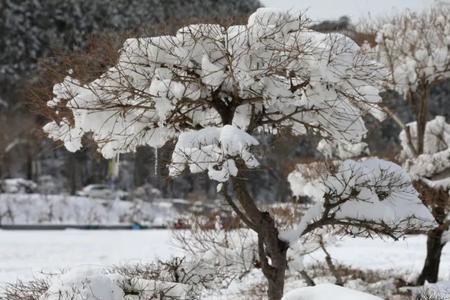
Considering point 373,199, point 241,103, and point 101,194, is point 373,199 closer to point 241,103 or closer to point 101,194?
point 241,103

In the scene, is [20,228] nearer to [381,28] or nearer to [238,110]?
[381,28]

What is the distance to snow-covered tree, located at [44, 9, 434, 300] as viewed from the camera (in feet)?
21.9

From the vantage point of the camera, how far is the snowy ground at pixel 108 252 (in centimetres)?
1728

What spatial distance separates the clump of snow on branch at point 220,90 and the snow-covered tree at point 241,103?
0.01m

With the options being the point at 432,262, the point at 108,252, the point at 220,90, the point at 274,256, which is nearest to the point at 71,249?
the point at 108,252

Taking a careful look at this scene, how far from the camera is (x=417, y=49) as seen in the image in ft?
46.6

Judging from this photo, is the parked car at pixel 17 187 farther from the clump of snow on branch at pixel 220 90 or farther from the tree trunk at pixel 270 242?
the tree trunk at pixel 270 242

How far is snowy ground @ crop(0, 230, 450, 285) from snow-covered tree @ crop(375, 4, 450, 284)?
2.69m

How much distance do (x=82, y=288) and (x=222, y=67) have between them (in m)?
2.52

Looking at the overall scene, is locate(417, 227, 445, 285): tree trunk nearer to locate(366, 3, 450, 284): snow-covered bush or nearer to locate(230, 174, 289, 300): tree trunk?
locate(366, 3, 450, 284): snow-covered bush

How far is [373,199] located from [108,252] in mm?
14340

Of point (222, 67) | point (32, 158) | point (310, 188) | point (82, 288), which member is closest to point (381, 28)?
point (310, 188)

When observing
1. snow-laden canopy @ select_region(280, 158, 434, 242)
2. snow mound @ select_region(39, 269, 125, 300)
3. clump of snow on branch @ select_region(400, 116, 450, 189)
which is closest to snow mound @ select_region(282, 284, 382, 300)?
snow mound @ select_region(39, 269, 125, 300)

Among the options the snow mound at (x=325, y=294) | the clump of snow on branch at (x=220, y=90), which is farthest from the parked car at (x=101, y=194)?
the snow mound at (x=325, y=294)
